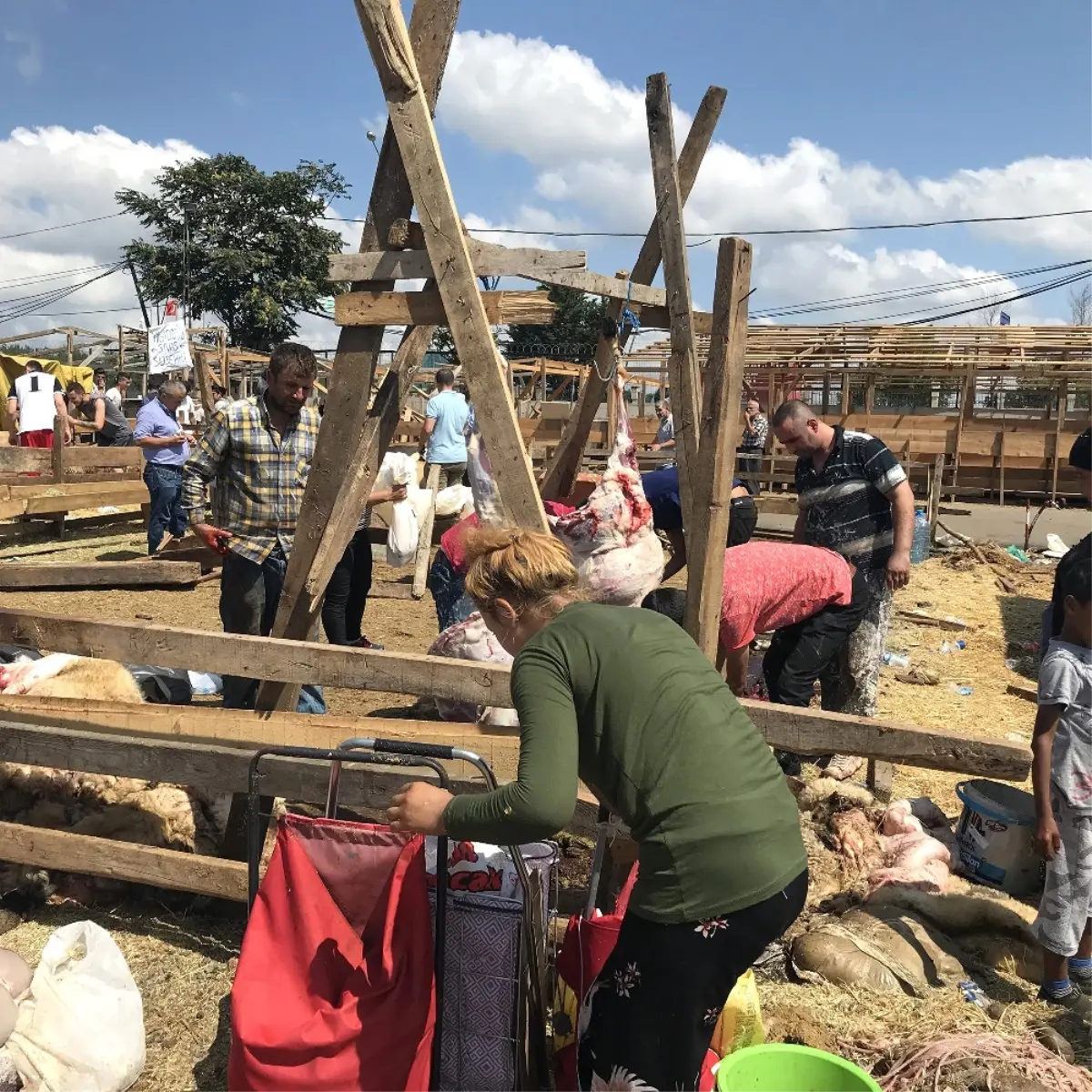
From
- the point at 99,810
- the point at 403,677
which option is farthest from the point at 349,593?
the point at 403,677

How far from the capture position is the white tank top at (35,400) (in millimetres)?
13102

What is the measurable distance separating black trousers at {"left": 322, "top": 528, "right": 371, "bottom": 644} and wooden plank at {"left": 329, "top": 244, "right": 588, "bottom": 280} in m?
2.74

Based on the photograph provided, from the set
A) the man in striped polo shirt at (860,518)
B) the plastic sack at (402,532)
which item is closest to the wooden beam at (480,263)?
the man in striped polo shirt at (860,518)

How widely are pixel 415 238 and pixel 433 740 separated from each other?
175 cm

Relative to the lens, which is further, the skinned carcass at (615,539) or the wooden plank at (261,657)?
the skinned carcass at (615,539)

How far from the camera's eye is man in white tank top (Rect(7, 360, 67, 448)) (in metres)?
13.1

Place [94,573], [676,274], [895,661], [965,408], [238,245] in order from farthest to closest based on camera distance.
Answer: [238,245]
[965,408]
[94,573]
[895,661]
[676,274]

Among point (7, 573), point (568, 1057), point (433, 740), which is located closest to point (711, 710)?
point (568, 1057)

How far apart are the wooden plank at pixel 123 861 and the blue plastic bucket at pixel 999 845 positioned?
2.88 metres

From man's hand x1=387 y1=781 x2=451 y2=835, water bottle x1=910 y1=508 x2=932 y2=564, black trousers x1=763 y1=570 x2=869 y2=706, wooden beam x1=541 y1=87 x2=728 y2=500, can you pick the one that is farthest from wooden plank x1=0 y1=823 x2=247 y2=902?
water bottle x1=910 y1=508 x2=932 y2=564

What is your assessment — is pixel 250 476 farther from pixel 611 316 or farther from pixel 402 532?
pixel 402 532

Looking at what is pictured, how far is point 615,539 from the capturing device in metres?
3.77

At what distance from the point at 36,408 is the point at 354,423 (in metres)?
12.1

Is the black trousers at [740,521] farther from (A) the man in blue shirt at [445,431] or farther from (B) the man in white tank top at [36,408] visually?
(B) the man in white tank top at [36,408]
